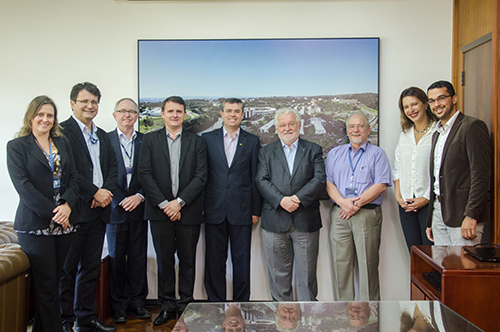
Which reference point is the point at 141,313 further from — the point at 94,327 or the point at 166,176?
the point at 166,176

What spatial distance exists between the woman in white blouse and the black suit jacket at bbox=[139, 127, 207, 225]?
1.88 metres

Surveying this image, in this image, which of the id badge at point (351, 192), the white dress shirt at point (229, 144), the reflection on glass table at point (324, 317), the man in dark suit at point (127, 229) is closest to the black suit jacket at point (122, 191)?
the man in dark suit at point (127, 229)

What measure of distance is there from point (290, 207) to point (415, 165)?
3.99 feet

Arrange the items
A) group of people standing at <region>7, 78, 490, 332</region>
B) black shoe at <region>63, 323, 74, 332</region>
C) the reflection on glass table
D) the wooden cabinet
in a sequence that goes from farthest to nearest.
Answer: group of people standing at <region>7, 78, 490, 332</region>, black shoe at <region>63, 323, 74, 332</region>, the wooden cabinet, the reflection on glass table

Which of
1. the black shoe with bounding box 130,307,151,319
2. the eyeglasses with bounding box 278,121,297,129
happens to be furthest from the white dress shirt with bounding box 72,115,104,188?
the eyeglasses with bounding box 278,121,297,129

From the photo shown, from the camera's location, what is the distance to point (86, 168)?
2.93 m

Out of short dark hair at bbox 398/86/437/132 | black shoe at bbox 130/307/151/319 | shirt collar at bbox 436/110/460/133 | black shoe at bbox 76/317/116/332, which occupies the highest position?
short dark hair at bbox 398/86/437/132

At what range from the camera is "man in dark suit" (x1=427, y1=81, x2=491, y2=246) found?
2680 mm

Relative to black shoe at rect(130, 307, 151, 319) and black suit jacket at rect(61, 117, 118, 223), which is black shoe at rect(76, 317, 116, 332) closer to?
black shoe at rect(130, 307, 151, 319)

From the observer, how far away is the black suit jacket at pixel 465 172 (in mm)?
2672

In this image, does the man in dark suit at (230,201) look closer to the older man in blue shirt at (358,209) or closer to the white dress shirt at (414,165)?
the older man in blue shirt at (358,209)

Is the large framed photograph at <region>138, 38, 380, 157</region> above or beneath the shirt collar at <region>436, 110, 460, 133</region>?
above

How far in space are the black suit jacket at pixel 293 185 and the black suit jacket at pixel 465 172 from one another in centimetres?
101

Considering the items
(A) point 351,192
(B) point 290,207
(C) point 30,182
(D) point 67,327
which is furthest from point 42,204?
(A) point 351,192
